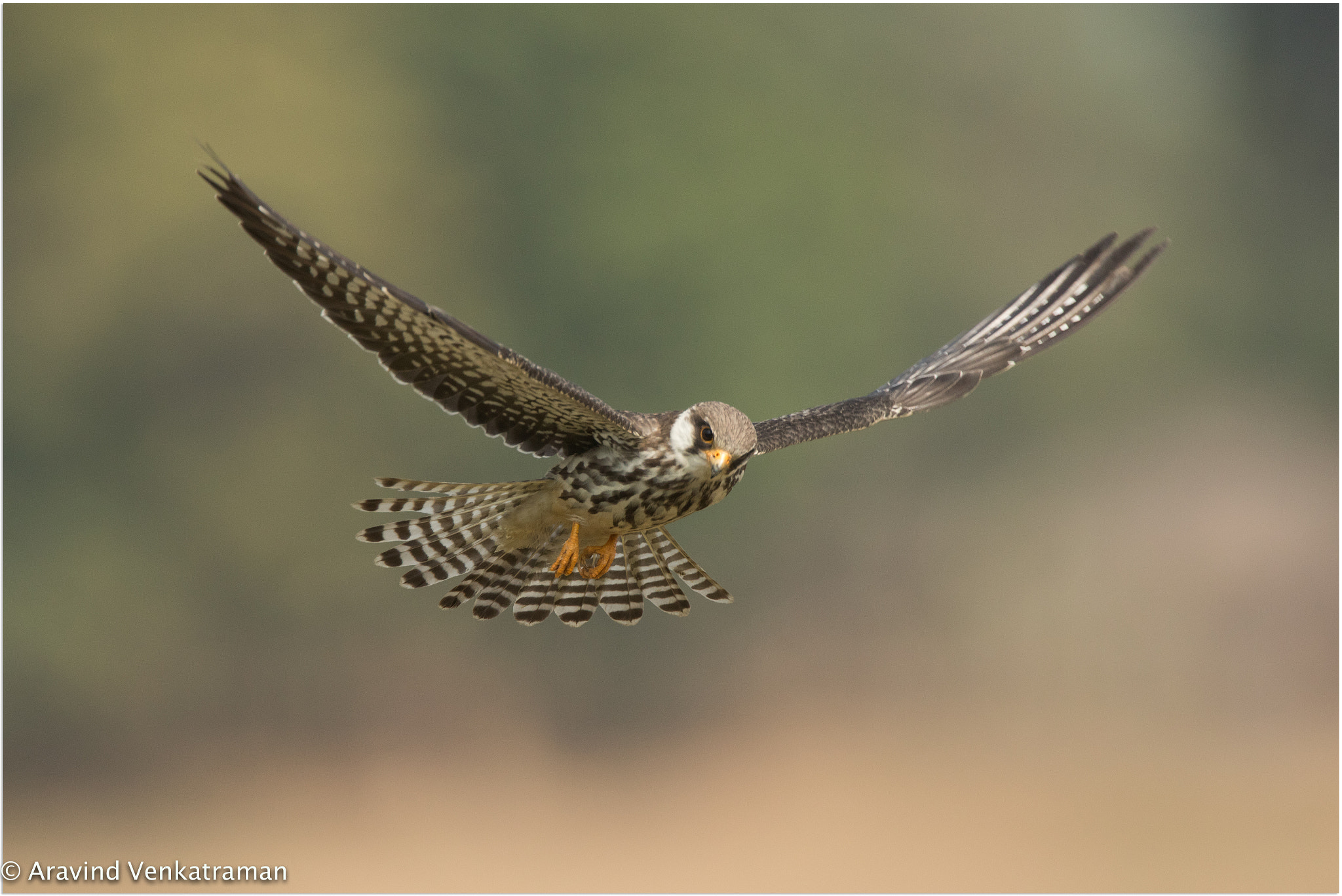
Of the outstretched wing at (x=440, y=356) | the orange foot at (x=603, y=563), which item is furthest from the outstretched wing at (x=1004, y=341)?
the outstretched wing at (x=440, y=356)

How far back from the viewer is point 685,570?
29.4 ft

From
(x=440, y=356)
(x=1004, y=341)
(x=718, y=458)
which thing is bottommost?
(x=718, y=458)

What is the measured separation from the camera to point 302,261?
6.51m

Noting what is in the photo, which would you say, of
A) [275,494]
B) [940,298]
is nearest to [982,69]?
[940,298]

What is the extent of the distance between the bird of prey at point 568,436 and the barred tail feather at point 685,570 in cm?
1

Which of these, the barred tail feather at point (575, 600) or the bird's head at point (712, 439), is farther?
the barred tail feather at point (575, 600)

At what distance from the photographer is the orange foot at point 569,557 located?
801 cm

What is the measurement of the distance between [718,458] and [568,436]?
3.52 feet

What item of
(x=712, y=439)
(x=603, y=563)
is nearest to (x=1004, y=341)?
(x=603, y=563)

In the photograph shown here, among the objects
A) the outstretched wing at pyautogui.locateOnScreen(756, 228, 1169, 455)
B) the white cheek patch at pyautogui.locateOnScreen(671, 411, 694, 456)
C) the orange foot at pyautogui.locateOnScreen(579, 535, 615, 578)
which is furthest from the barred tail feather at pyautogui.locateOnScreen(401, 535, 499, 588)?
the outstretched wing at pyautogui.locateOnScreen(756, 228, 1169, 455)

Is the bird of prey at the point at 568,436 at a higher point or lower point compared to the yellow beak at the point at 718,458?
higher

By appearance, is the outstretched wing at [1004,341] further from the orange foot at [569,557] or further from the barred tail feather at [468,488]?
the barred tail feather at [468,488]

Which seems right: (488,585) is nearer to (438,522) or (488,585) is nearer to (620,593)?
(438,522)

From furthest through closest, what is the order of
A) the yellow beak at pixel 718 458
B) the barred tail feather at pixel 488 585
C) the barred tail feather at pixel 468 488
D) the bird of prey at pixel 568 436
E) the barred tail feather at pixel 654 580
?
the barred tail feather at pixel 654 580, the barred tail feather at pixel 488 585, the barred tail feather at pixel 468 488, the yellow beak at pixel 718 458, the bird of prey at pixel 568 436
